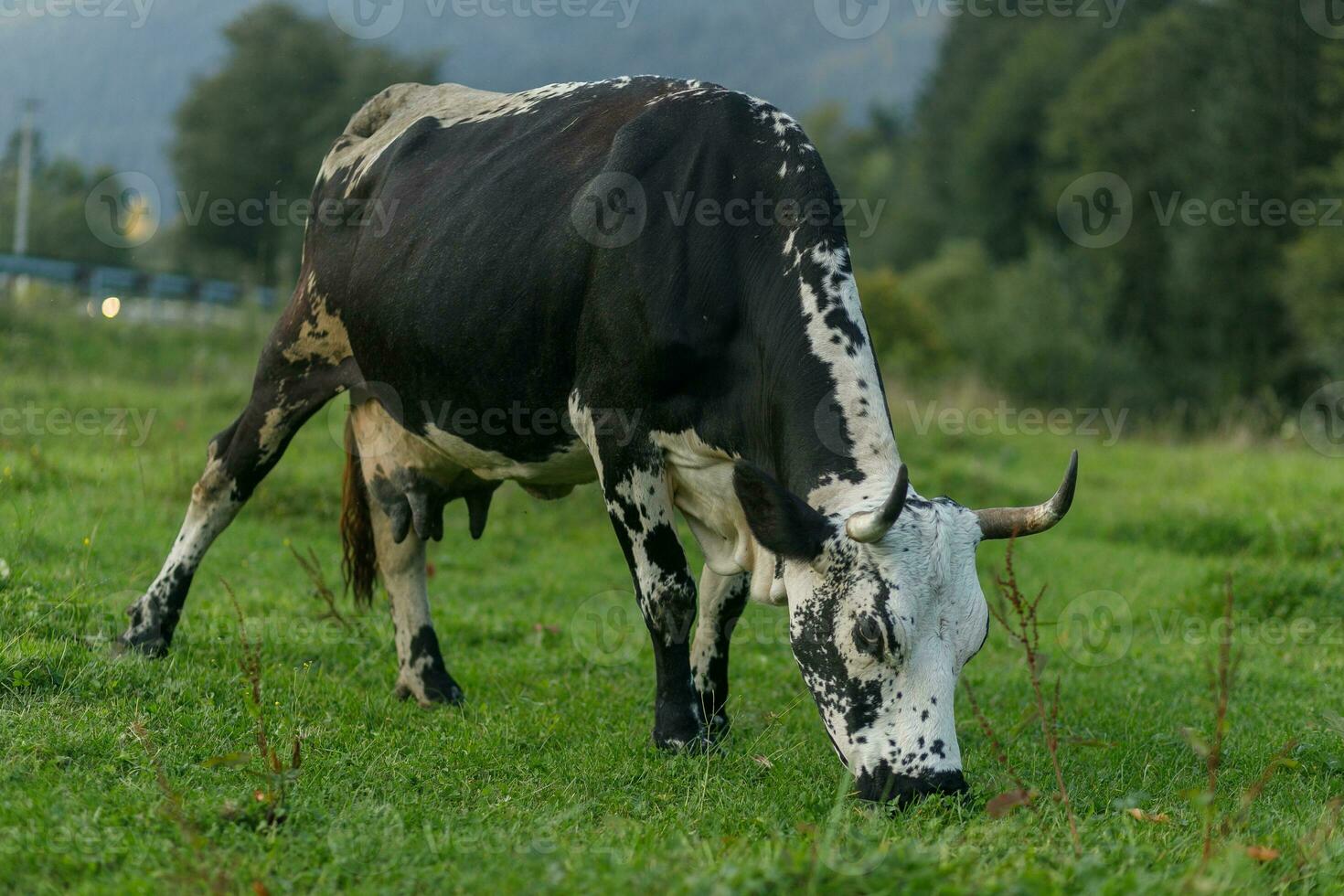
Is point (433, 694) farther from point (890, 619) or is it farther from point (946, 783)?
point (946, 783)

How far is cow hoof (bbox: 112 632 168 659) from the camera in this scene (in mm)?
5840

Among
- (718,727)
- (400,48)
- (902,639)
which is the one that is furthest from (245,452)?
(400,48)

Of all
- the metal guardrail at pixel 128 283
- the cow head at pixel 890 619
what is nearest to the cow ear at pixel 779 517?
the cow head at pixel 890 619

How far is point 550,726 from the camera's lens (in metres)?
5.57

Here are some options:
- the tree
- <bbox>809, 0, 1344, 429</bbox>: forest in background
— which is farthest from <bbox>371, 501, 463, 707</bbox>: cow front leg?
the tree

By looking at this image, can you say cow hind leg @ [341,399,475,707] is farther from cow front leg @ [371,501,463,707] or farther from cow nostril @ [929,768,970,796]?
cow nostril @ [929,768,970,796]

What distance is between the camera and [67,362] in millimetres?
17844

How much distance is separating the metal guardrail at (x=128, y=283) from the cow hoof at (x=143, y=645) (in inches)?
796

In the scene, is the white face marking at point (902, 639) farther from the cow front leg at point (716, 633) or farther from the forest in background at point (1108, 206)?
the forest in background at point (1108, 206)

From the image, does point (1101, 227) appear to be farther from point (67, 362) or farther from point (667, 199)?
point (667, 199)

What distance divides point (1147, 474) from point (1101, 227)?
2530 centimetres

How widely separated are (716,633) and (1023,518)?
1.74 m

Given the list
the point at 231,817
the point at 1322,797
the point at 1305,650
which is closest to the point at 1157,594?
the point at 1305,650

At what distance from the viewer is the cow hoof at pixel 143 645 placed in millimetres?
5840
